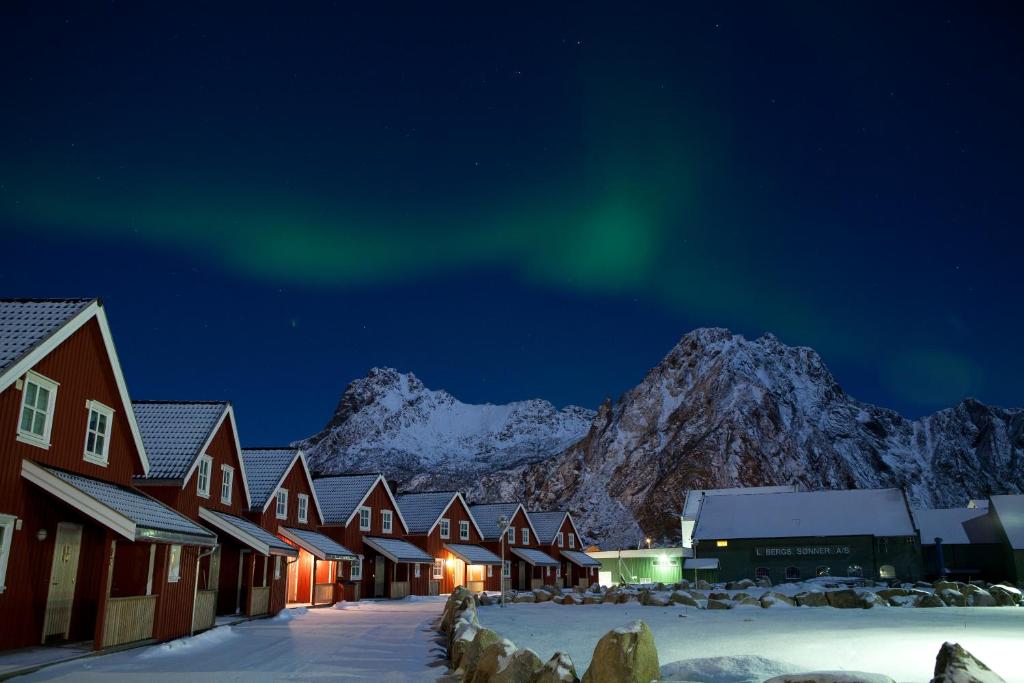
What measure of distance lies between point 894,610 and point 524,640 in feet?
64.3

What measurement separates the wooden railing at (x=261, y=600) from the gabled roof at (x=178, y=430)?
531 centimetres

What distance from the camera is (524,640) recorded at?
2045cm

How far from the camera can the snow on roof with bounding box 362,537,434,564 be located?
148ft

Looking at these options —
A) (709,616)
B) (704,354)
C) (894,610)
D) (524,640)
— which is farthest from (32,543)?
(704,354)

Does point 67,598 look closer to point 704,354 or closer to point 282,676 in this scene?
point 282,676

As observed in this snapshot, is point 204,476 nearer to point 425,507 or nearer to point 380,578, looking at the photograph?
point 380,578

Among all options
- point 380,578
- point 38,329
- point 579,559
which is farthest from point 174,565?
point 579,559

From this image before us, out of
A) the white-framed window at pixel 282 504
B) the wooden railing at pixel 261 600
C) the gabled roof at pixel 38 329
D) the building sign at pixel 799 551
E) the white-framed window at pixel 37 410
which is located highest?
the gabled roof at pixel 38 329

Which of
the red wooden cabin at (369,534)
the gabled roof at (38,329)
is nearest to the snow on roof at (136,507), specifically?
the gabled roof at (38,329)

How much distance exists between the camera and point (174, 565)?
21625 mm

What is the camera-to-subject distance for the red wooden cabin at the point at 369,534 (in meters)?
43.8

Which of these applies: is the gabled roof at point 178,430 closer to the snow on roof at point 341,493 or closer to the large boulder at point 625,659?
the snow on roof at point 341,493

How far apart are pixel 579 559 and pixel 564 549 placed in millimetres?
1935

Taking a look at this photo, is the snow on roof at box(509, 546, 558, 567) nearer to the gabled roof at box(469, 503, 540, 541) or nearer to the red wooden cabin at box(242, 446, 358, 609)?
the gabled roof at box(469, 503, 540, 541)
